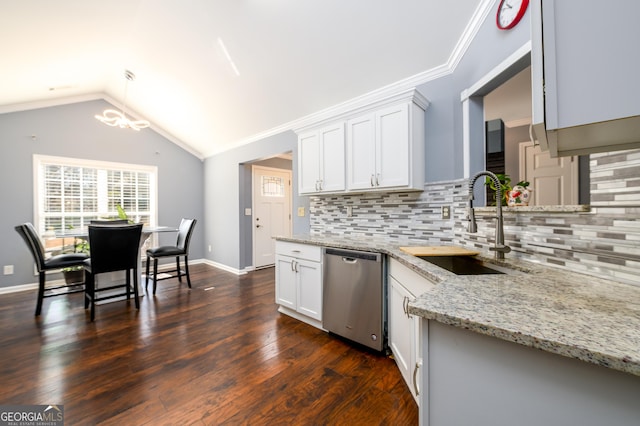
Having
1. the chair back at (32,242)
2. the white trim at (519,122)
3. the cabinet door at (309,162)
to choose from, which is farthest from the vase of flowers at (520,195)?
the chair back at (32,242)

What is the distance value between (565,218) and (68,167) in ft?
19.5

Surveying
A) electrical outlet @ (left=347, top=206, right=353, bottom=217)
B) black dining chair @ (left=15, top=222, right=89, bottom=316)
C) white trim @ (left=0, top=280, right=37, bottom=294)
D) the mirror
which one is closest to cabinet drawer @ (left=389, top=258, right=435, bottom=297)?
electrical outlet @ (left=347, top=206, right=353, bottom=217)

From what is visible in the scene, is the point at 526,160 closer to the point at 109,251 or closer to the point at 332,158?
the point at 332,158

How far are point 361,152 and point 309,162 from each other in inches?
26.9

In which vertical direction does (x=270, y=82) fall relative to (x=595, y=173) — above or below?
above

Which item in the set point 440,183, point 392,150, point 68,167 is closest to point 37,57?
point 68,167

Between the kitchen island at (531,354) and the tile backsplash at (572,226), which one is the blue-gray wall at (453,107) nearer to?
the tile backsplash at (572,226)

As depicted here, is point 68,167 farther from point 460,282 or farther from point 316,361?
point 460,282

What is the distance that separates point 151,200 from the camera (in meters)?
4.91

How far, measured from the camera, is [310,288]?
2.43 metres

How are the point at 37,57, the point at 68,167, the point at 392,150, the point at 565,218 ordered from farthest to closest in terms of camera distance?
the point at 68,167
the point at 37,57
the point at 392,150
the point at 565,218

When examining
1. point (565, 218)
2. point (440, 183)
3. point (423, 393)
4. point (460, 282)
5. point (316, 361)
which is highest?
point (440, 183)

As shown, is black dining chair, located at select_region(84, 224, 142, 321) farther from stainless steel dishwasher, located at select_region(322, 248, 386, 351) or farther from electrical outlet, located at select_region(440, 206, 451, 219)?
electrical outlet, located at select_region(440, 206, 451, 219)

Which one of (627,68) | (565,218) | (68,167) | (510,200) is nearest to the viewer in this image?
(627,68)
